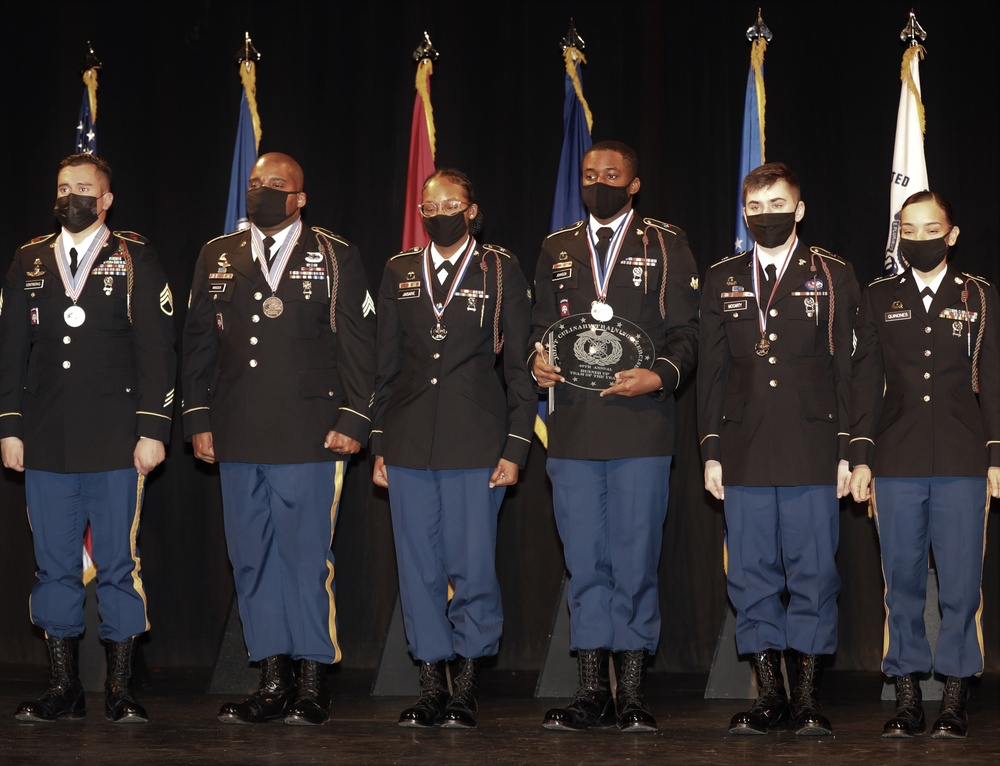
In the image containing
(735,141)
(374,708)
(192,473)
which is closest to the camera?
(374,708)

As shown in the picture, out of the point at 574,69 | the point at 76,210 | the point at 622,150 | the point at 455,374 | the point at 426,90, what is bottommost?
the point at 455,374

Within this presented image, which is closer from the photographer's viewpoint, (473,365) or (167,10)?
(473,365)

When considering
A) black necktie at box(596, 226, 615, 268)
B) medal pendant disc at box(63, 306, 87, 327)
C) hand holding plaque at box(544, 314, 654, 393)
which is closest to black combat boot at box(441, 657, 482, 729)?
hand holding plaque at box(544, 314, 654, 393)

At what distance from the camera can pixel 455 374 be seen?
4289 mm

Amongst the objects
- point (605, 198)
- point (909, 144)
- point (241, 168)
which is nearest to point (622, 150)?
point (605, 198)

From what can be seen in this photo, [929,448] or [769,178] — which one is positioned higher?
[769,178]

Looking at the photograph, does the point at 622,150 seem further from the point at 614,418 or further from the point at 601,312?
the point at 614,418

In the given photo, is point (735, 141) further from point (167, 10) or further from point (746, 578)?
point (167, 10)

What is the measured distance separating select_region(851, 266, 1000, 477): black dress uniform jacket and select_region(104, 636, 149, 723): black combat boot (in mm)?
2711

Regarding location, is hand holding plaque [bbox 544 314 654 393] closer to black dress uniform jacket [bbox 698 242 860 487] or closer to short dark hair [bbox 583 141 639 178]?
black dress uniform jacket [bbox 698 242 860 487]

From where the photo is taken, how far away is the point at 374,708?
4.73 m

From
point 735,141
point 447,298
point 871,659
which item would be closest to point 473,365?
point 447,298

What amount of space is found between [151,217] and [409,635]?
3.04 metres

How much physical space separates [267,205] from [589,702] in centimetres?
215
